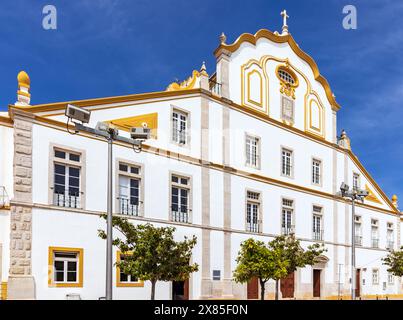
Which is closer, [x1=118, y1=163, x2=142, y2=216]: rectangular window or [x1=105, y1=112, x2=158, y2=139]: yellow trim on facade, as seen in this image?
[x1=118, y1=163, x2=142, y2=216]: rectangular window

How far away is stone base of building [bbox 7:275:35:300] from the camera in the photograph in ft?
56.5

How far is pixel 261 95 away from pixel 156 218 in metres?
12.6

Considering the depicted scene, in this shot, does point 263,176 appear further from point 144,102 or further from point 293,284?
point 144,102

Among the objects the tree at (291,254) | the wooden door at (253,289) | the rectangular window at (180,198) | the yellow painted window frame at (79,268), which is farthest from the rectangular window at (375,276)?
the yellow painted window frame at (79,268)

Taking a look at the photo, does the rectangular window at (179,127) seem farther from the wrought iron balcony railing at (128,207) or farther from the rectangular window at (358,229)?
the rectangular window at (358,229)

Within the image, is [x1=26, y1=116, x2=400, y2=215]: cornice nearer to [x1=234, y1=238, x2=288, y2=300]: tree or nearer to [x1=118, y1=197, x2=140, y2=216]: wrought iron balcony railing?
[x1=118, y1=197, x2=140, y2=216]: wrought iron balcony railing

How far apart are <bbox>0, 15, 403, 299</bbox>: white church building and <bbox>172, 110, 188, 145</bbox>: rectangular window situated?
0.08 meters

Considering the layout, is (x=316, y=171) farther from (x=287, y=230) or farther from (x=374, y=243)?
(x=374, y=243)

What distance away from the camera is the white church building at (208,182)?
1848cm

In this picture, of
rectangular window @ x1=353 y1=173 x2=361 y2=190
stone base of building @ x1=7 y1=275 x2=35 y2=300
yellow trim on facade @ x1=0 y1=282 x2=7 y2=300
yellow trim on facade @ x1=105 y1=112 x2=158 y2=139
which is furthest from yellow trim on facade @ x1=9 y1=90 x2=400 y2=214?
yellow trim on facade @ x1=0 y1=282 x2=7 y2=300

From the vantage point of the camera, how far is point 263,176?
28.9 m

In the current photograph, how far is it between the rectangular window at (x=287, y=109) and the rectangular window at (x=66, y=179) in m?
16.7

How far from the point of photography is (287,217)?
30.5 m
